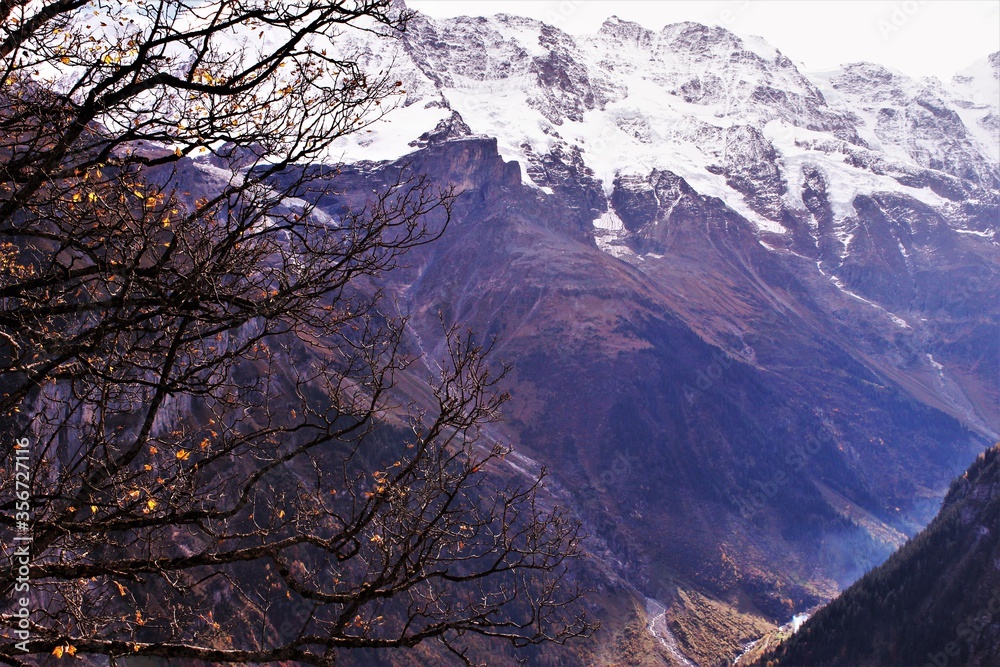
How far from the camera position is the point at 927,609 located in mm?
72750

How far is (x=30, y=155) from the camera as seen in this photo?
265 inches

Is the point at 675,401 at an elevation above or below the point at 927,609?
above

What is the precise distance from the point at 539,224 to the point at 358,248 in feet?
547

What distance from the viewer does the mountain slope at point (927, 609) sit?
67188mm

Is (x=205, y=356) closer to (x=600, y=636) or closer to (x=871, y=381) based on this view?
(x=600, y=636)

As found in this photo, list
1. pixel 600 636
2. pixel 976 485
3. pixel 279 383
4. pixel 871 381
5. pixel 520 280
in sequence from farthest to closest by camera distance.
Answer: pixel 871 381
pixel 520 280
pixel 976 485
pixel 600 636
pixel 279 383

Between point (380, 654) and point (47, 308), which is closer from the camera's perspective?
point (47, 308)

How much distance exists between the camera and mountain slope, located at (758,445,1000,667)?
6719 centimetres

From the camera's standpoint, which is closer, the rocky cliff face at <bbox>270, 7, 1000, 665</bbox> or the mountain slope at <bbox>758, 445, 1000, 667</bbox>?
the mountain slope at <bbox>758, 445, 1000, 667</bbox>

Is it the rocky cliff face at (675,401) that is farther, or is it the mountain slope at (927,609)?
the rocky cliff face at (675,401)

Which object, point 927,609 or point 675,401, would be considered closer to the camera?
point 927,609

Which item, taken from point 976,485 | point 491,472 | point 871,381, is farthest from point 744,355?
point 491,472

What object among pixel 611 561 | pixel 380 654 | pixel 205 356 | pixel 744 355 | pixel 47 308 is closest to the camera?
pixel 47 308

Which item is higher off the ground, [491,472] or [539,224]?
[539,224]
